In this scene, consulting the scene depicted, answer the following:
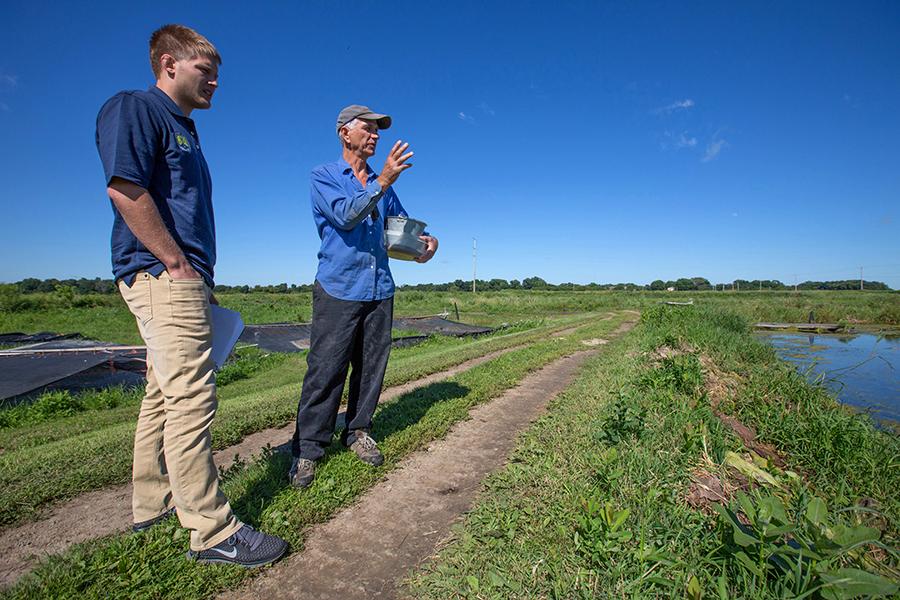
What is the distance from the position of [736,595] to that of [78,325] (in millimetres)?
31179

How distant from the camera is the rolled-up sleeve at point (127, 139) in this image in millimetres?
1571

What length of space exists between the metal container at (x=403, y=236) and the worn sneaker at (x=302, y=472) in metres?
1.54

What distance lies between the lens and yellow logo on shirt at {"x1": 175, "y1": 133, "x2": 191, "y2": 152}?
70.6 inches

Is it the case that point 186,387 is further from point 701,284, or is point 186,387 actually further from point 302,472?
point 701,284

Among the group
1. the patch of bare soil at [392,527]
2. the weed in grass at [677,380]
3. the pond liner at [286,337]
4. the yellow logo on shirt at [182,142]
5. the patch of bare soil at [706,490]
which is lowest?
Result: the pond liner at [286,337]

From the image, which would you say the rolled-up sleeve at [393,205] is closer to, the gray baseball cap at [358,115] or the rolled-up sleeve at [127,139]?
the gray baseball cap at [358,115]

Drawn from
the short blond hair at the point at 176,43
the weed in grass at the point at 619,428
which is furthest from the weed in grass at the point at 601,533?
the short blond hair at the point at 176,43

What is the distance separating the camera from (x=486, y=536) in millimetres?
1903

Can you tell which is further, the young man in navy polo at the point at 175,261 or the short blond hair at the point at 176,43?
the short blond hair at the point at 176,43

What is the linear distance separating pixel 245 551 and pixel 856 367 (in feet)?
30.9

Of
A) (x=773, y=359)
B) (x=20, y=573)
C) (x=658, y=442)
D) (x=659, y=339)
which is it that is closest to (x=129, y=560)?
(x=20, y=573)

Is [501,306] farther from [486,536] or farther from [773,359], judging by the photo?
[486,536]

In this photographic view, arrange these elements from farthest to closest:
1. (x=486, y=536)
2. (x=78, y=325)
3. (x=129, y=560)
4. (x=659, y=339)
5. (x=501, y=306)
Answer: (x=501, y=306)
(x=78, y=325)
(x=659, y=339)
(x=486, y=536)
(x=129, y=560)

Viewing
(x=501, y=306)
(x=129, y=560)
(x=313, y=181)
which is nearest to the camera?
(x=129, y=560)
